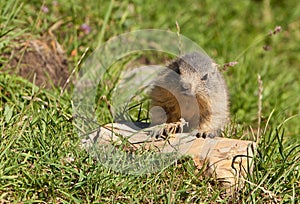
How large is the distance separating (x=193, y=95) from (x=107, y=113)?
3.11 feet

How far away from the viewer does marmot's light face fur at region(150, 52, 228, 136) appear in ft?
14.0

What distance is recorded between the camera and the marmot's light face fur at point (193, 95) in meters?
4.27

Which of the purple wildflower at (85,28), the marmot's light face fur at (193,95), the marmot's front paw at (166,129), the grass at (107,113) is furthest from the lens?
the purple wildflower at (85,28)

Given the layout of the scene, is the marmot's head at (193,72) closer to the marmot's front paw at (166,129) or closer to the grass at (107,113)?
the marmot's front paw at (166,129)

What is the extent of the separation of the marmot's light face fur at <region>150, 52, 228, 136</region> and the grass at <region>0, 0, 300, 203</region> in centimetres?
21

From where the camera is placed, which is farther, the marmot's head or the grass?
the marmot's head

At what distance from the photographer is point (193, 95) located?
13.9 feet

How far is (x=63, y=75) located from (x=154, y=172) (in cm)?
206

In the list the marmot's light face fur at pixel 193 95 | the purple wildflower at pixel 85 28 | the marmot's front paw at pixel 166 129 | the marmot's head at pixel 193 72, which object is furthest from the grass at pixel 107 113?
the marmot's head at pixel 193 72

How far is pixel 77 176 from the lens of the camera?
12.3 ft

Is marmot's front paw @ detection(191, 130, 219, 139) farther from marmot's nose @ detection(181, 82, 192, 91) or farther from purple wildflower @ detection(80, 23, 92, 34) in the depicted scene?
purple wildflower @ detection(80, 23, 92, 34)

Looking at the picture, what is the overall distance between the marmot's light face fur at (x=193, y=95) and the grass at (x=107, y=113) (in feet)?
0.68

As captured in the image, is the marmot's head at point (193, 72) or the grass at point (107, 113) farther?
the marmot's head at point (193, 72)

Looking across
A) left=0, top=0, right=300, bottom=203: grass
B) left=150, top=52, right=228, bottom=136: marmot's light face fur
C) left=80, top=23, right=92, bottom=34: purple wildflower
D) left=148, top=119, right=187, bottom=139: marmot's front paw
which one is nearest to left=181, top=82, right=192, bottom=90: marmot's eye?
left=150, top=52, right=228, bottom=136: marmot's light face fur
